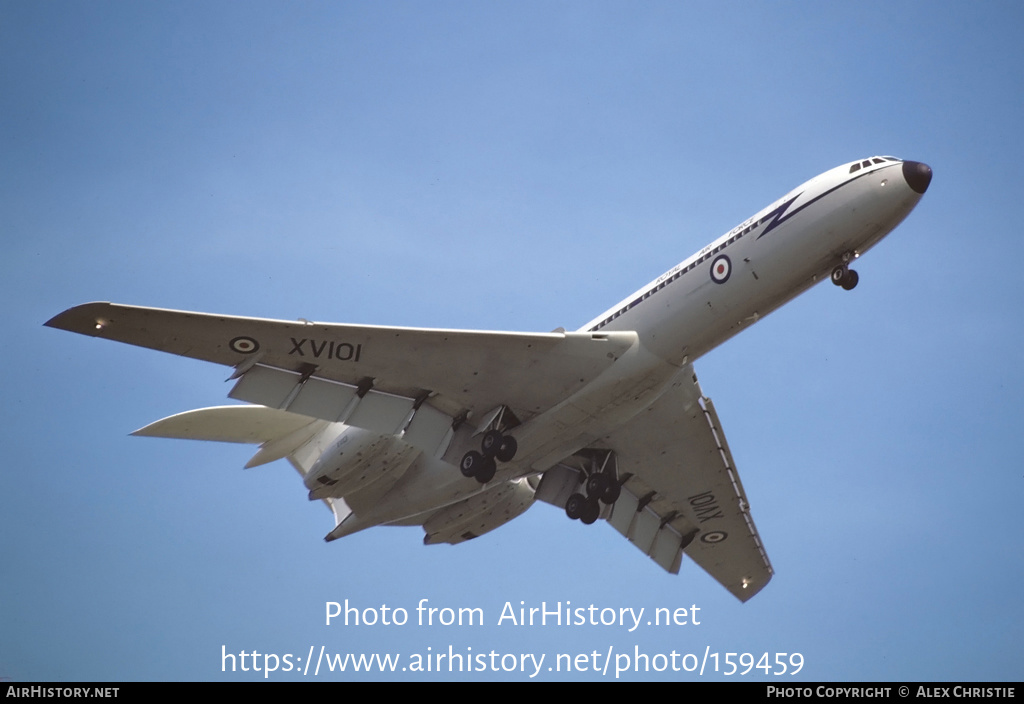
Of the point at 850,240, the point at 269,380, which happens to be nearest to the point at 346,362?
the point at 269,380

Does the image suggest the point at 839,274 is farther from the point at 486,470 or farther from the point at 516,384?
the point at 486,470

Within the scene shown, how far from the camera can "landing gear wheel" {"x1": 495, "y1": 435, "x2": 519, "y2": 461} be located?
27.1 meters

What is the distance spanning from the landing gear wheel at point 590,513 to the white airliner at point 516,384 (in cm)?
5

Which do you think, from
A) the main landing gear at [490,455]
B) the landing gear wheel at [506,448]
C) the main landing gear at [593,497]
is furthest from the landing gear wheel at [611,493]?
the landing gear wheel at [506,448]

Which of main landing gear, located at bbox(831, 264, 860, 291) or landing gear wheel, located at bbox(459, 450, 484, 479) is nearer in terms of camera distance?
main landing gear, located at bbox(831, 264, 860, 291)

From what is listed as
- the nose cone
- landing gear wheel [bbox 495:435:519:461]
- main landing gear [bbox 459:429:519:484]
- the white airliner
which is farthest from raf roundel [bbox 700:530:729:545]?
the nose cone

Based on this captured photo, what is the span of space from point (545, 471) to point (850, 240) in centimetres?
1078

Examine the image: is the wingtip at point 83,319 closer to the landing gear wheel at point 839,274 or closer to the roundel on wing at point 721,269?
the roundel on wing at point 721,269

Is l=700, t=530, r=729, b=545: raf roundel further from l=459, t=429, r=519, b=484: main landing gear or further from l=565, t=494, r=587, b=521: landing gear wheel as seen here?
l=459, t=429, r=519, b=484: main landing gear

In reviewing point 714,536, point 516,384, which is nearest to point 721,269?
point 516,384

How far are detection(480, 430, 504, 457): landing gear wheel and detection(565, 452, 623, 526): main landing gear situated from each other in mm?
4563

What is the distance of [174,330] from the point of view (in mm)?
23781

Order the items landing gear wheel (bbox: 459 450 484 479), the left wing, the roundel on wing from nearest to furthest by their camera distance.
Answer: the left wing
the roundel on wing
landing gear wheel (bbox: 459 450 484 479)

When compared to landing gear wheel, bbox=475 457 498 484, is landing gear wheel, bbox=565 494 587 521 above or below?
above
